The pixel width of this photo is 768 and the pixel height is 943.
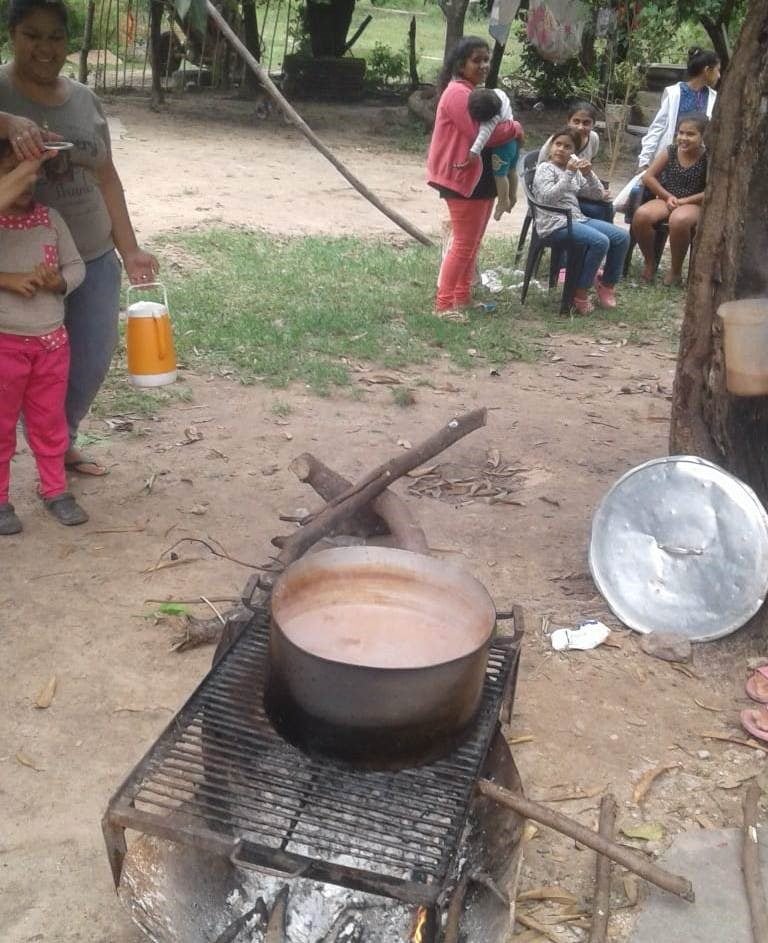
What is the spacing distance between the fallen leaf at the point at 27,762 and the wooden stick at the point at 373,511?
1.41 metres

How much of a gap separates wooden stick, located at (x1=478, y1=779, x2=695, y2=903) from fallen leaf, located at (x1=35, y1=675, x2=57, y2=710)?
1.61 metres

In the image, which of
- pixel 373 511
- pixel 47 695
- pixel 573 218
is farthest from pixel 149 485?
pixel 573 218

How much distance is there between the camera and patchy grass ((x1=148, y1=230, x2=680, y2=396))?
6266mm

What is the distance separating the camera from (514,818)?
2467 mm

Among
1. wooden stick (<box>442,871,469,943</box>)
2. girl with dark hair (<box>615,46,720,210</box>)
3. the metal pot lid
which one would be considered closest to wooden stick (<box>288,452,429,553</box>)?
the metal pot lid

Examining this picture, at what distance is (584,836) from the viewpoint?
2.26 metres

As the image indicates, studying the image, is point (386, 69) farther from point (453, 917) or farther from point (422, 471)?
point (453, 917)

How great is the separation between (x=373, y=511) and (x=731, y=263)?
1.64 metres

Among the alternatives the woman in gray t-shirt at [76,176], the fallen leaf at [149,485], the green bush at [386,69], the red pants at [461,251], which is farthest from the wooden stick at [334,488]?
the green bush at [386,69]

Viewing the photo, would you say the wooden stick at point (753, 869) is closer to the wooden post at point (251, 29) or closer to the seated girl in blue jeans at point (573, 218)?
the seated girl in blue jeans at point (573, 218)

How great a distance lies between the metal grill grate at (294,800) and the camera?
6.38 feet

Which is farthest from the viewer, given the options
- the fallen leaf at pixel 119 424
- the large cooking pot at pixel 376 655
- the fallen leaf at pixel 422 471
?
the fallen leaf at pixel 119 424

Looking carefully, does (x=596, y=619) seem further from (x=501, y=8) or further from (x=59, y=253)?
(x=501, y=8)

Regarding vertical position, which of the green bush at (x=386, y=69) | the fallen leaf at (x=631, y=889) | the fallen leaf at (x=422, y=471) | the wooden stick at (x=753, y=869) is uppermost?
the green bush at (x=386, y=69)
